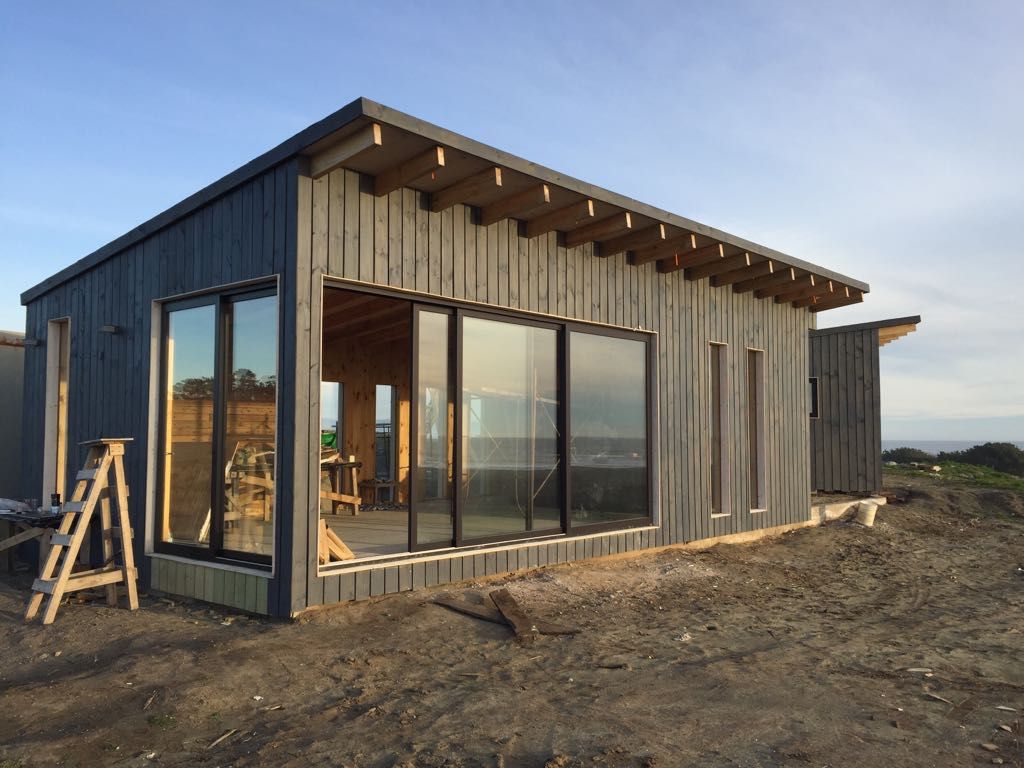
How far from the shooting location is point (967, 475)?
1764 centimetres

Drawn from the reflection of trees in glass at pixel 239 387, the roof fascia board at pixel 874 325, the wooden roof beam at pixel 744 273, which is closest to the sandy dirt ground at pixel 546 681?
the reflection of trees in glass at pixel 239 387

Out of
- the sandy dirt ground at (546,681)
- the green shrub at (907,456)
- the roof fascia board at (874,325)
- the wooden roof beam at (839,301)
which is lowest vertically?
the sandy dirt ground at (546,681)

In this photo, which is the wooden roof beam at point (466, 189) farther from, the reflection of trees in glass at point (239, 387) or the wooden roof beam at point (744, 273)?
the wooden roof beam at point (744, 273)

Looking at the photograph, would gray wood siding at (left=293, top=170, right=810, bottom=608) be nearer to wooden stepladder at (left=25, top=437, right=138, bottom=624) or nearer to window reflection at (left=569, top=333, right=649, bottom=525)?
window reflection at (left=569, top=333, right=649, bottom=525)

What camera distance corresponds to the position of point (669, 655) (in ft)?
15.0

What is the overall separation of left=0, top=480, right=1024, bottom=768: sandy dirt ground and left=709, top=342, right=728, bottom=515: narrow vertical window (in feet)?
7.50

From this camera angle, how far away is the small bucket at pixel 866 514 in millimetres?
11000

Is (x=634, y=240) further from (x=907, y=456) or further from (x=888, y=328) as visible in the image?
(x=907, y=456)

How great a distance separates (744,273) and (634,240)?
2061 mm

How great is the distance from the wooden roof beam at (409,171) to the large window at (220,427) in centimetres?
115

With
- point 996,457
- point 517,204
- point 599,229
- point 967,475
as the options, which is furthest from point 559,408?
point 996,457

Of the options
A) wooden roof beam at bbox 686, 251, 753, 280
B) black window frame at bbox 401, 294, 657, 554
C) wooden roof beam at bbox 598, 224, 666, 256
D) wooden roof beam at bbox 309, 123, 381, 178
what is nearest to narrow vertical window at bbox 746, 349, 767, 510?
wooden roof beam at bbox 686, 251, 753, 280

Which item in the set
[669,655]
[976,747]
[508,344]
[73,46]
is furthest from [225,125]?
[976,747]

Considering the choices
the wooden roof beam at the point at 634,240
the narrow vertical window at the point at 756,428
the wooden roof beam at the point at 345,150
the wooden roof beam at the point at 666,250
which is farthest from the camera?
the narrow vertical window at the point at 756,428
